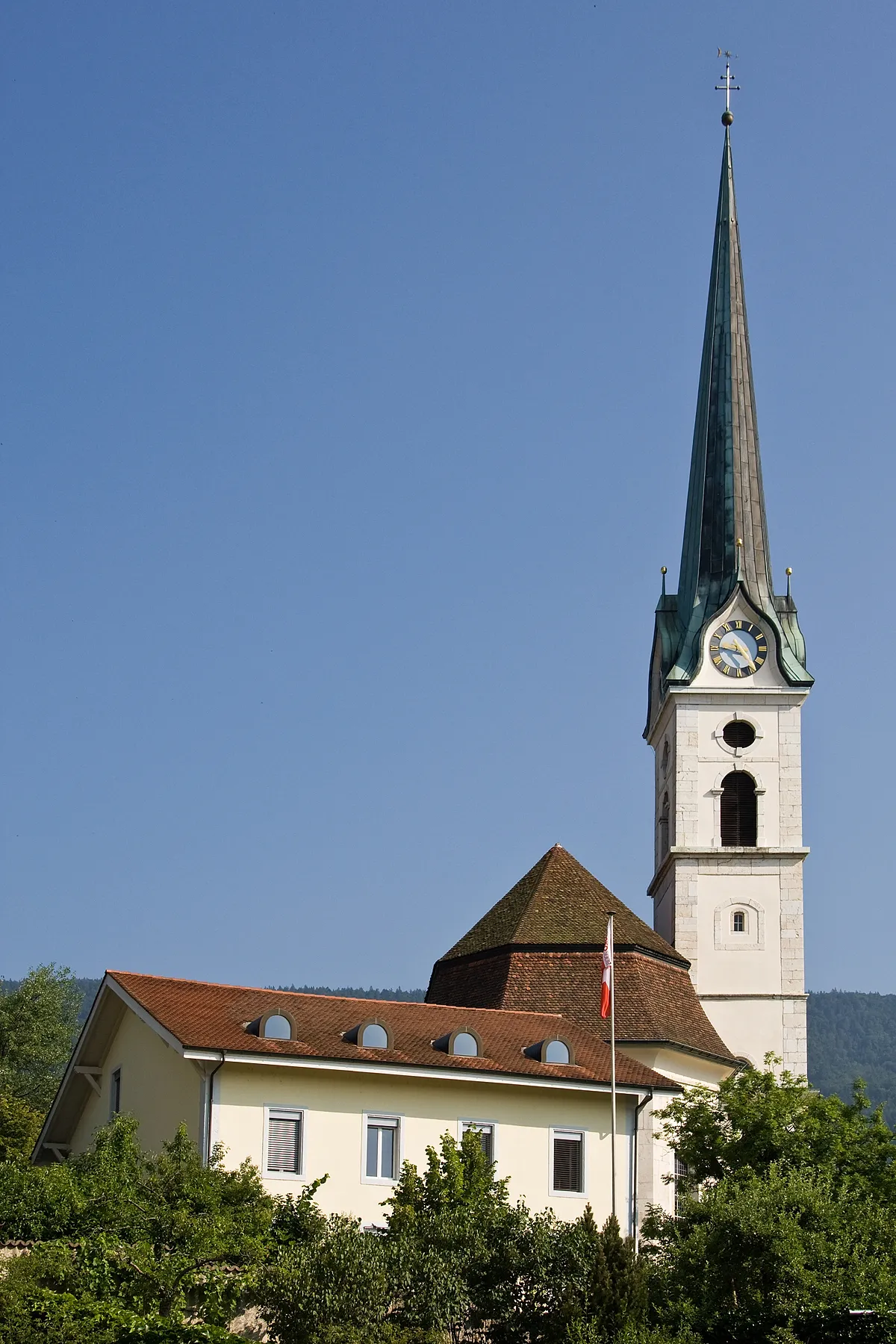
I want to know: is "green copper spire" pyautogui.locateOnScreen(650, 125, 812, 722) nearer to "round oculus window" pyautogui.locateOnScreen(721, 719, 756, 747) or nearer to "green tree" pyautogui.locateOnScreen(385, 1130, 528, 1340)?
"round oculus window" pyautogui.locateOnScreen(721, 719, 756, 747)

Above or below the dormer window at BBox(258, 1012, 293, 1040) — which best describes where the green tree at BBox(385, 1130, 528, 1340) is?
below

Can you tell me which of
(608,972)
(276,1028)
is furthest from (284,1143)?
(608,972)

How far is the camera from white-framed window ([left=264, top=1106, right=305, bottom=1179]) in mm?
44562

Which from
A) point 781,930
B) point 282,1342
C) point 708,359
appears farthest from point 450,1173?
point 708,359

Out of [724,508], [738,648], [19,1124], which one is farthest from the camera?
[724,508]

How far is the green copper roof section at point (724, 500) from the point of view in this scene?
73.9m

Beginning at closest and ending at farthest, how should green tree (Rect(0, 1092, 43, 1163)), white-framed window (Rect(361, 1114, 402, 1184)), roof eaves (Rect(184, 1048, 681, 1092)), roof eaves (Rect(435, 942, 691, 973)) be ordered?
1. roof eaves (Rect(184, 1048, 681, 1092))
2. white-framed window (Rect(361, 1114, 402, 1184))
3. roof eaves (Rect(435, 942, 691, 973))
4. green tree (Rect(0, 1092, 43, 1163))

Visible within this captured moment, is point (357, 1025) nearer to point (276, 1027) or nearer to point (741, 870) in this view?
point (276, 1027)

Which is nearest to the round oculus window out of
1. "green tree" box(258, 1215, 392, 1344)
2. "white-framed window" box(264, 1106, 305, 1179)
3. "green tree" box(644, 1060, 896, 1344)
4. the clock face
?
the clock face

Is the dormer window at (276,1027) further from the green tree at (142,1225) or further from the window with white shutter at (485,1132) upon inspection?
the window with white shutter at (485,1132)

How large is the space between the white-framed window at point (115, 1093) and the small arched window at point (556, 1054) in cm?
1033

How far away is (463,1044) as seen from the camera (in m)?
48.0

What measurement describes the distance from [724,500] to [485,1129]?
35.5 metres

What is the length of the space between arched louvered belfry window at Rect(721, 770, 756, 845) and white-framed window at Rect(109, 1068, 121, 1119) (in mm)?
26837
